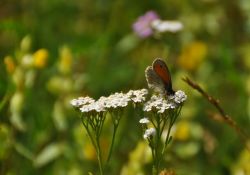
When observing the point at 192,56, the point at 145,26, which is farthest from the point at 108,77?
the point at 145,26

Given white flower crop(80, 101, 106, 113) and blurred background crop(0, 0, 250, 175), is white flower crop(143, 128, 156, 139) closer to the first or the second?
white flower crop(80, 101, 106, 113)

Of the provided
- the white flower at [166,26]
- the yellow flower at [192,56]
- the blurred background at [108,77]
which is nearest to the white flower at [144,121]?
the blurred background at [108,77]

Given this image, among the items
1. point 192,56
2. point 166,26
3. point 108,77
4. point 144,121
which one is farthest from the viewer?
point 192,56

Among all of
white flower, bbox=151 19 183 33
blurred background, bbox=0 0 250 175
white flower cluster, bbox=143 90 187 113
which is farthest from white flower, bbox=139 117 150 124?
white flower, bbox=151 19 183 33

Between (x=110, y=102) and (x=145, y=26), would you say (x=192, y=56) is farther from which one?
(x=110, y=102)

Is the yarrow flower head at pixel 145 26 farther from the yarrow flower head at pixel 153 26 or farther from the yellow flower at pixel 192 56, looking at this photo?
the yellow flower at pixel 192 56

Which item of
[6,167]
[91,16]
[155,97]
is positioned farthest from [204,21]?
[155,97]
